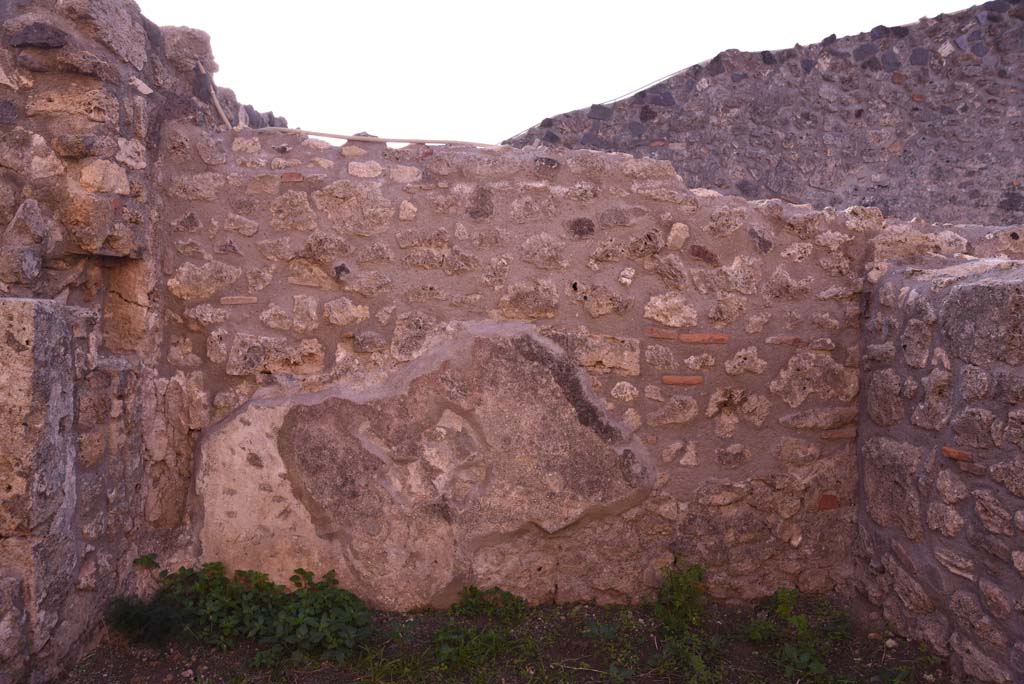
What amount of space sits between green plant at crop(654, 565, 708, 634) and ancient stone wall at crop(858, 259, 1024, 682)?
0.68 meters

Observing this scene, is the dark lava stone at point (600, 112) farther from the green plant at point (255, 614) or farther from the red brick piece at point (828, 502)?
the green plant at point (255, 614)

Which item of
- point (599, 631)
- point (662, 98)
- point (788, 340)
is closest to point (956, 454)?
point (788, 340)

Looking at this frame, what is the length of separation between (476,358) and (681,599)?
1272mm

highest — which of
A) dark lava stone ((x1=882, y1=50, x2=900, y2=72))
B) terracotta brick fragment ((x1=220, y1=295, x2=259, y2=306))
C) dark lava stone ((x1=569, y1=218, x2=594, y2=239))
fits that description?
dark lava stone ((x1=882, y1=50, x2=900, y2=72))

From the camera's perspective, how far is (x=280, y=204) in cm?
308

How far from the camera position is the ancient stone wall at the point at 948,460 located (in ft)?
7.72

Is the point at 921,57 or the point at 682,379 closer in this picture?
the point at 682,379

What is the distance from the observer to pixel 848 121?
6.89m

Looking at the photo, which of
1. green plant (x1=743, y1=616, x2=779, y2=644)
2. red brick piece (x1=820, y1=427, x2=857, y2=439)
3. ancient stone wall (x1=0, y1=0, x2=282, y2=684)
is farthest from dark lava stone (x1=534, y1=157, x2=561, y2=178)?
green plant (x1=743, y1=616, x2=779, y2=644)

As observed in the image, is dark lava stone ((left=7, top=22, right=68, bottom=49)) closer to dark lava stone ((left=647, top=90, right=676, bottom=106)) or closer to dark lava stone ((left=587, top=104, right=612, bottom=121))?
dark lava stone ((left=587, top=104, right=612, bottom=121))

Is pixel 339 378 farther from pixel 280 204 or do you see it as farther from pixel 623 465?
pixel 623 465

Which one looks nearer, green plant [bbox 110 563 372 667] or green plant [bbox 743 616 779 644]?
green plant [bbox 110 563 372 667]

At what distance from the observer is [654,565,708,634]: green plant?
3.04 metres

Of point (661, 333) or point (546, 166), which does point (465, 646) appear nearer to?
point (661, 333)
